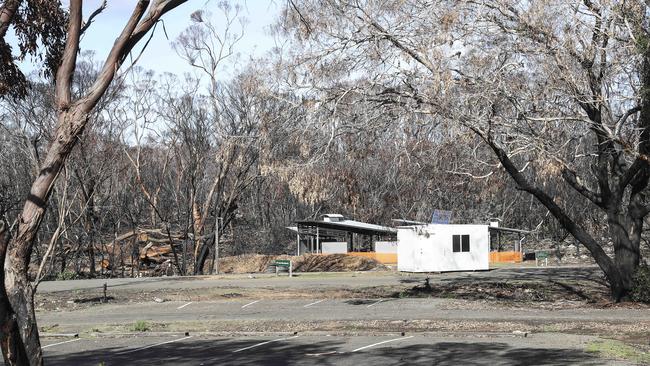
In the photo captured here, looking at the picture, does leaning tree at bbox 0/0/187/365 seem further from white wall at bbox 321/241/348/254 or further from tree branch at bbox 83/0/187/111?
white wall at bbox 321/241/348/254

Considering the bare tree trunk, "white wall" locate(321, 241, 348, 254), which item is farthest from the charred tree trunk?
the bare tree trunk

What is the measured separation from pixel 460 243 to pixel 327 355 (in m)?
26.1

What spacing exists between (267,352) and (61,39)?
29.0 ft

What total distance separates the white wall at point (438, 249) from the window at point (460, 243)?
160 millimetres

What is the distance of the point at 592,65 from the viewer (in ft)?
74.2

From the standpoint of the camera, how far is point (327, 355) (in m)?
15.9

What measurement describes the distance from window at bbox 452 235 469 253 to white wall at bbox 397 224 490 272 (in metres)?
0.16

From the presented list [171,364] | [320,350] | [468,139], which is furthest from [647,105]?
[171,364]

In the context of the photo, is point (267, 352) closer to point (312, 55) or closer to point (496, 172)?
point (312, 55)

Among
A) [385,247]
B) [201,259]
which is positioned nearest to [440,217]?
[385,247]

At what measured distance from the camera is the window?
134 ft

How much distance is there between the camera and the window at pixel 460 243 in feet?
134

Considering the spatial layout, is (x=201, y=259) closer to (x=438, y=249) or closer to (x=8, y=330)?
(x=438, y=249)

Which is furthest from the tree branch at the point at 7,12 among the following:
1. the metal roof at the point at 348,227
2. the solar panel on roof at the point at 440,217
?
the metal roof at the point at 348,227
